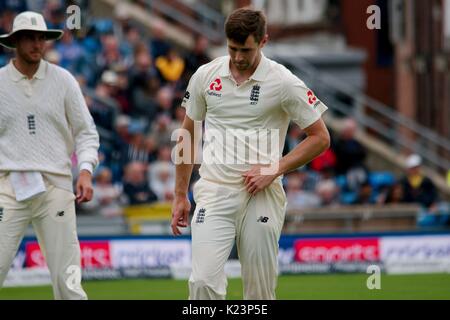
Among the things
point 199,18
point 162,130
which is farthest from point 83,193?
point 199,18

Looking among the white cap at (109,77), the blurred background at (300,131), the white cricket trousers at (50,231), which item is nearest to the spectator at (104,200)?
the blurred background at (300,131)

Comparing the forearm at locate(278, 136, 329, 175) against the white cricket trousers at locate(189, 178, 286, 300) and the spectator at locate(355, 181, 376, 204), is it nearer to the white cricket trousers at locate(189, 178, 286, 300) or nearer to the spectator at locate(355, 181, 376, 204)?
the white cricket trousers at locate(189, 178, 286, 300)

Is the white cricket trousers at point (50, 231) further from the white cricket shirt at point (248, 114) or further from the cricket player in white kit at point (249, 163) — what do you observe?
the white cricket shirt at point (248, 114)

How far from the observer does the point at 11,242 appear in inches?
383

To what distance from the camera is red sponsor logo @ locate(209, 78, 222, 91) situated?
9.21 metres

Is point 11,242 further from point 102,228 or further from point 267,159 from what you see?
point 102,228

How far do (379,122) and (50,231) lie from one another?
18.5 meters

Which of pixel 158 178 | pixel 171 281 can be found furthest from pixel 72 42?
pixel 171 281

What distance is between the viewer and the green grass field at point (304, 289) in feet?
50.5

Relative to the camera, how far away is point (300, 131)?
897 inches

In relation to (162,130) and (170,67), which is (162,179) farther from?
(170,67)

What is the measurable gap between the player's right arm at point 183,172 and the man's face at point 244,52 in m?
0.65
